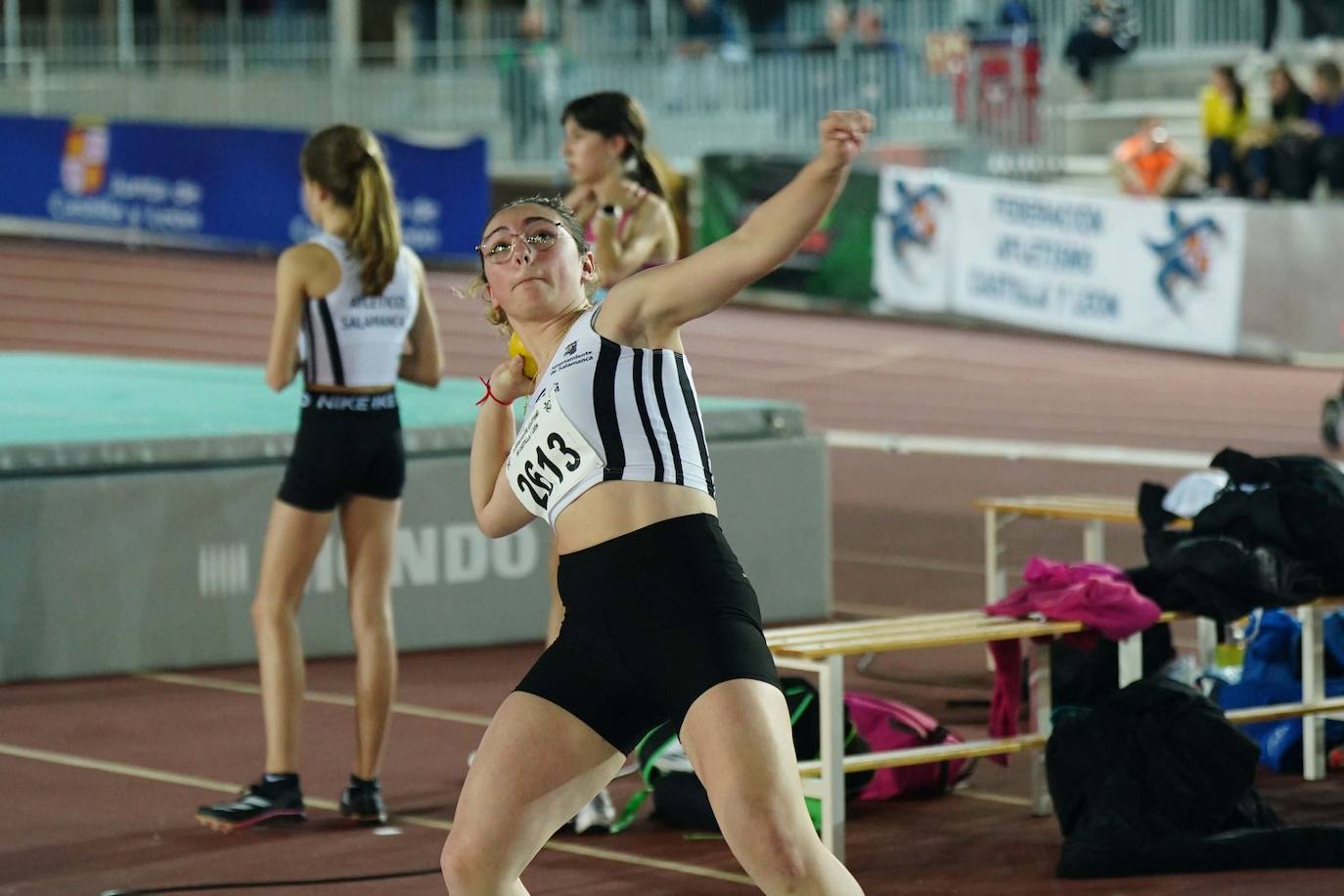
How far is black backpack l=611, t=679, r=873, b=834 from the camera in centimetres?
670

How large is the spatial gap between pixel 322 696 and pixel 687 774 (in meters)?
2.47

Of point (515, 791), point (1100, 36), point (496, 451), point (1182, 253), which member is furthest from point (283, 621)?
point (1100, 36)

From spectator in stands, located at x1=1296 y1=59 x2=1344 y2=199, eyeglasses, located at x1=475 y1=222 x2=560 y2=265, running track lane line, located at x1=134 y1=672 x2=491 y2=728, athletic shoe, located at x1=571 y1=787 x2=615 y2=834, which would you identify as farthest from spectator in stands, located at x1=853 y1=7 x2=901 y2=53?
eyeglasses, located at x1=475 y1=222 x2=560 y2=265

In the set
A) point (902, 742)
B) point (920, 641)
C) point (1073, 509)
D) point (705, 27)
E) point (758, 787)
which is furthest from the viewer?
point (705, 27)

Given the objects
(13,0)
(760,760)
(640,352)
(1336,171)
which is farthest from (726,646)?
(13,0)

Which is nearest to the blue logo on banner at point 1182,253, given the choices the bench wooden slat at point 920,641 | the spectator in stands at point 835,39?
the spectator in stands at point 835,39

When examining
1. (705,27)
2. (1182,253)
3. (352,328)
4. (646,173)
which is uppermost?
(705,27)

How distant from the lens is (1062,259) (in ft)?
75.0

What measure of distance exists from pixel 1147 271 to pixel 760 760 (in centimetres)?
1834

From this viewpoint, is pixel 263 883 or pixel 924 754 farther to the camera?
pixel 924 754

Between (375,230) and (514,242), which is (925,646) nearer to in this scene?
(375,230)

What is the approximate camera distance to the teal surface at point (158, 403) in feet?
31.7

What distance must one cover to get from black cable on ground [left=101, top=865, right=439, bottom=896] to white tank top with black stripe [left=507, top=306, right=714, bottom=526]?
2124 millimetres

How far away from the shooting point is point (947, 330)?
2397 centimetres
